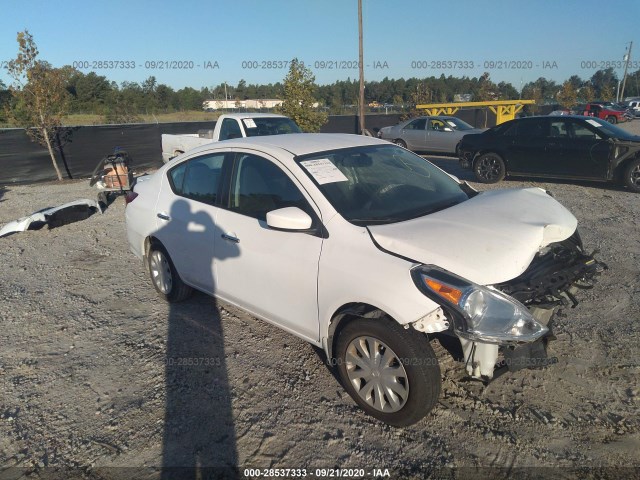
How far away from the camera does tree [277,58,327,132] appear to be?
16703 millimetres

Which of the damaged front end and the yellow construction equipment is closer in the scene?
the damaged front end

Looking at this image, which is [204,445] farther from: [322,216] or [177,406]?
[322,216]

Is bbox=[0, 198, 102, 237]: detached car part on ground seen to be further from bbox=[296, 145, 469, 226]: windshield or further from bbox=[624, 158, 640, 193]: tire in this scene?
bbox=[624, 158, 640, 193]: tire

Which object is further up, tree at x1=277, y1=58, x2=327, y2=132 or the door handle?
tree at x1=277, y1=58, x2=327, y2=132

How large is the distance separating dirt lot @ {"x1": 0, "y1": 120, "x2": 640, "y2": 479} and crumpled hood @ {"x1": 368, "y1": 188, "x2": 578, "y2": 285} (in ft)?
3.44

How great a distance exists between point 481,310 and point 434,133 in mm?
14632

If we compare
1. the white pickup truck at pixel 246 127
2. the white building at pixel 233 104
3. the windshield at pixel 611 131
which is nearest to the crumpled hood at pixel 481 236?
the windshield at pixel 611 131

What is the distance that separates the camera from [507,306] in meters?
2.50

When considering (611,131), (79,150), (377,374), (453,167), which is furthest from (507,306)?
(79,150)

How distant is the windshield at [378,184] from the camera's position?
10.3ft

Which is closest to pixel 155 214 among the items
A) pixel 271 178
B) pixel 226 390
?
pixel 271 178

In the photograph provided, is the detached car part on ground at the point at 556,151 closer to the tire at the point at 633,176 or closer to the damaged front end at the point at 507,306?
the tire at the point at 633,176

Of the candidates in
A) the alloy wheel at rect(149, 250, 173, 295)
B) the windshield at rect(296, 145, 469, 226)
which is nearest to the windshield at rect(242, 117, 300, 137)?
the alloy wheel at rect(149, 250, 173, 295)

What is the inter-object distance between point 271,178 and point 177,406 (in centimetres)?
177
